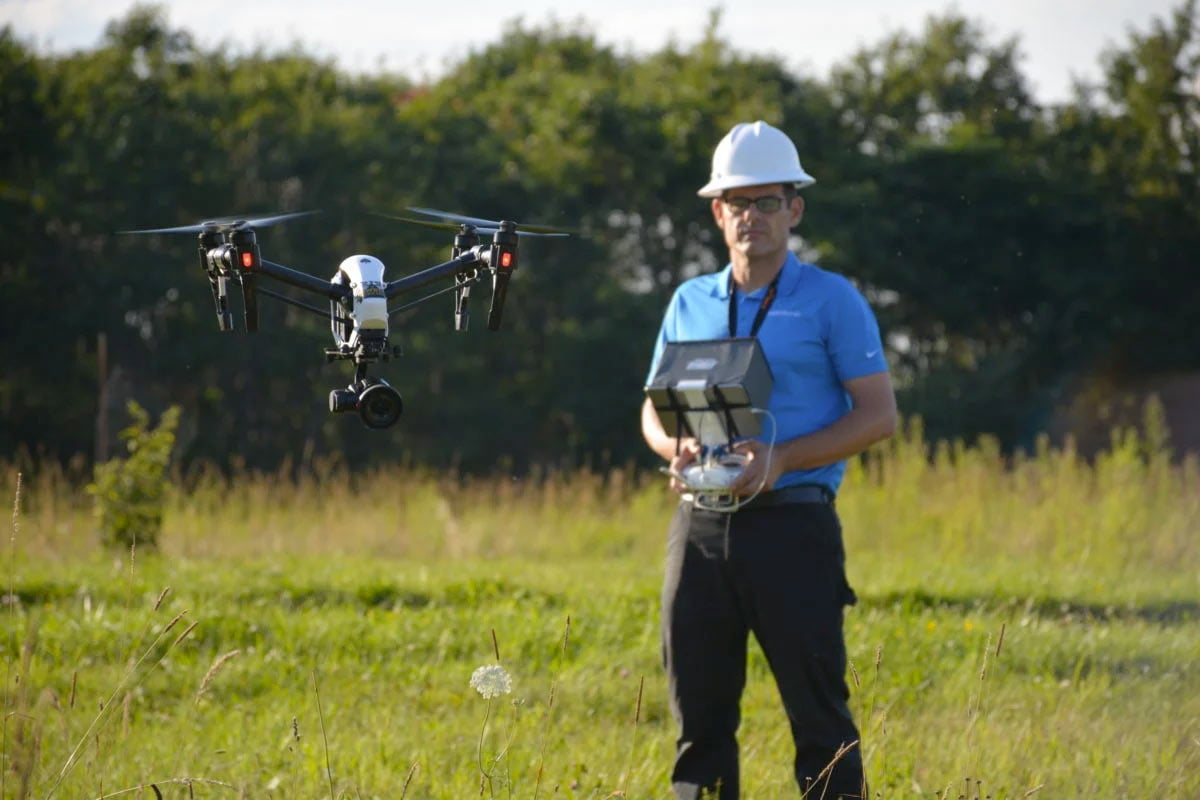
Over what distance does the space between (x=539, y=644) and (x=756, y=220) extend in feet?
13.9

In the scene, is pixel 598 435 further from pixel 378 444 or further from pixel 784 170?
pixel 784 170

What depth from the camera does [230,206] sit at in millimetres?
6336

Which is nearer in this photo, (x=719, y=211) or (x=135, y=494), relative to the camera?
(x=719, y=211)

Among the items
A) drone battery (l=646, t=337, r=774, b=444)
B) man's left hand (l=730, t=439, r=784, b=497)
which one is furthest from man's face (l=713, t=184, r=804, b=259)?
→ drone battery (l=646, t=337, r=774, b=444)

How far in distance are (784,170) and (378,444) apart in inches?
492

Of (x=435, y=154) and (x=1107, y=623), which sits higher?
(x=435, y=154)

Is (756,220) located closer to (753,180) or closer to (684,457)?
(753,180)

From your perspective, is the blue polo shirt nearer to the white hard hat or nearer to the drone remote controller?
the white hard hat

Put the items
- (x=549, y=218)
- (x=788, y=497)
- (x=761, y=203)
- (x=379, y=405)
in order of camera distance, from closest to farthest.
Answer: (x=379, y=405)
(x=761, y=203)
(x=788, y=497)
(x=549, y=218)

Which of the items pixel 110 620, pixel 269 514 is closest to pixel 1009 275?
pixel 269 514

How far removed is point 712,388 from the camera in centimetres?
312

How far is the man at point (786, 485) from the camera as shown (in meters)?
4.12

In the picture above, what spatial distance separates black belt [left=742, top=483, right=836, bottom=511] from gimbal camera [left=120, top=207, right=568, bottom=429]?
271 centimetres

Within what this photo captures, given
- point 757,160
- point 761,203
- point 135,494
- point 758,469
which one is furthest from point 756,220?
point 135,494
